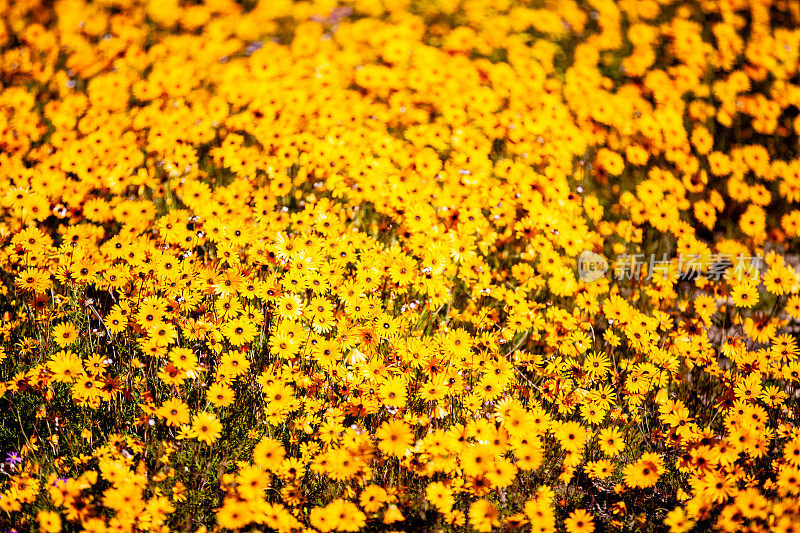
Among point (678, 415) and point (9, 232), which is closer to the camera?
point (678, 415)

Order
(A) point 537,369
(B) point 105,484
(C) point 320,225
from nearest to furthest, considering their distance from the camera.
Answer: (B) point 105,484
(A) point 537,369
(C) point 320,225

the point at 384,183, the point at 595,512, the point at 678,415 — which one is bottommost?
the point at 595,512

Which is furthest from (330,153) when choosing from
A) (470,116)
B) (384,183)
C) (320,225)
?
(470,116)

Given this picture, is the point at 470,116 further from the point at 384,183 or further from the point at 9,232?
the point at 9,232

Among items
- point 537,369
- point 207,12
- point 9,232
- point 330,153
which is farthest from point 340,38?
point 537,369

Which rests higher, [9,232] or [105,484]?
[9,232]

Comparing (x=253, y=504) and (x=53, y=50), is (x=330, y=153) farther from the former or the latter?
(x=53, y=50)

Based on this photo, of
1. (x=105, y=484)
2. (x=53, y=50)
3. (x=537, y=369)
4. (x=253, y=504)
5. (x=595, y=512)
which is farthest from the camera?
(x=53, y=50)
